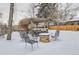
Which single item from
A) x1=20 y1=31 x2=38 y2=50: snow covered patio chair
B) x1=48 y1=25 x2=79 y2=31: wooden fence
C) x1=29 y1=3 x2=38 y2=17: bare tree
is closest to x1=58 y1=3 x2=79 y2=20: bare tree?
x1=48 y1=25 x2=79 y2=31: wooden fence

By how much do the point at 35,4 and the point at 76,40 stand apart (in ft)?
2.09

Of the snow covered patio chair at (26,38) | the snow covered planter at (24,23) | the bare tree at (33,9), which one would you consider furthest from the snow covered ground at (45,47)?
Answer: the bare tree at (33,9)

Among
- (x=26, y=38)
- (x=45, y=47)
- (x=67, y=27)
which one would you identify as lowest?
(x=45, y=47)

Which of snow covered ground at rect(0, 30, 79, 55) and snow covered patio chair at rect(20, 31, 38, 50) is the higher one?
snow covered patio chair at rect(20, 31, 38, 50)

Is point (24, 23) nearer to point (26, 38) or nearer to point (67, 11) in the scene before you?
point (26, 38)

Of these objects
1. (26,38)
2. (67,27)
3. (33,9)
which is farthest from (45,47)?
(33,9)

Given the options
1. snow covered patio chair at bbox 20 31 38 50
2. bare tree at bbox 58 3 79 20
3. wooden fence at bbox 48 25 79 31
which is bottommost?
snow covered patio chair at bbox 20 31 38 50

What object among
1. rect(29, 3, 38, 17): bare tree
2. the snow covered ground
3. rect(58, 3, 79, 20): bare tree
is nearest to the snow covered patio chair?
the snow covered ground

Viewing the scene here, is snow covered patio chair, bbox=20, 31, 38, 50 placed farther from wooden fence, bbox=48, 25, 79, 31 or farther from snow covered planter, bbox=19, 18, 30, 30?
wooden fence, bbox=48, 25, 79, 31

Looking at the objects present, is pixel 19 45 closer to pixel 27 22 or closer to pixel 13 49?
pixel 13 49

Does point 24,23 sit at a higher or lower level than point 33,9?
lower

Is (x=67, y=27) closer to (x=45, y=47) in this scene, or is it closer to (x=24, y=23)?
(x=45, y=47)

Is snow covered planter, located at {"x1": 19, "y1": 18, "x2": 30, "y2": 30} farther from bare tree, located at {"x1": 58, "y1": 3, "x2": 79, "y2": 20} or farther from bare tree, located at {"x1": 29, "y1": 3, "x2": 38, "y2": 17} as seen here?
bare tree, located at {"x1": 58, "y1": 3, "x2": 79, "y2": 20}
